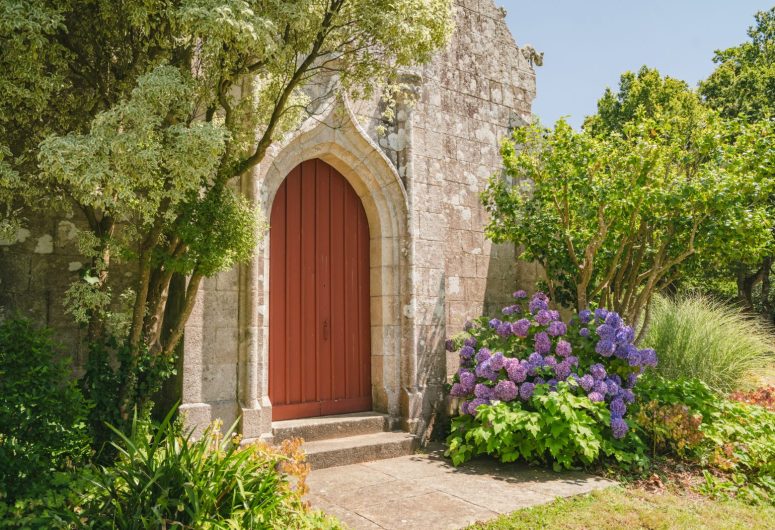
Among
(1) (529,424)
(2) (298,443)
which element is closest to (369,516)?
(2) (298,443)

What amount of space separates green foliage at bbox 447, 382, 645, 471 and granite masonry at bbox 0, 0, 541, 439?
873 millimetres

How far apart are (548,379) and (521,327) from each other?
0.53m

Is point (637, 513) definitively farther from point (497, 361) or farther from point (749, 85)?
point (749, 85)

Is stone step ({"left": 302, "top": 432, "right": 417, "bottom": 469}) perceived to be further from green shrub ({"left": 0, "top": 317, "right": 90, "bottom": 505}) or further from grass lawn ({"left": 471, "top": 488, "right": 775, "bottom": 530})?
green shrub ({"left": 0, "top": 317, "right": 90, "bottom": 505})

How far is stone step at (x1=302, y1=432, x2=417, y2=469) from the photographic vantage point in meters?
4.83

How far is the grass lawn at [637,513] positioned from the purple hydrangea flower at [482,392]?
1262 millimetres

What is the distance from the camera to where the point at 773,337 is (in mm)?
8461

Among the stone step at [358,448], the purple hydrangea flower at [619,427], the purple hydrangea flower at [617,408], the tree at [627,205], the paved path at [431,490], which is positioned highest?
the tree at [627,205]

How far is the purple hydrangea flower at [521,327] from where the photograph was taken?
548 cm

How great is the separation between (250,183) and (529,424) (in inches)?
114

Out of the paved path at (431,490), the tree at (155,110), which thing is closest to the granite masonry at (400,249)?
the tree at (155,110)

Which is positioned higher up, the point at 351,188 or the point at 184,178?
the point at 351,188

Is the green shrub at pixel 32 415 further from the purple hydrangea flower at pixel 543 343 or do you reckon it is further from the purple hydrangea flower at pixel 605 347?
the purple hydrangea flower at pixel 605 347

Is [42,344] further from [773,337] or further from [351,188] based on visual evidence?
[773,337]
